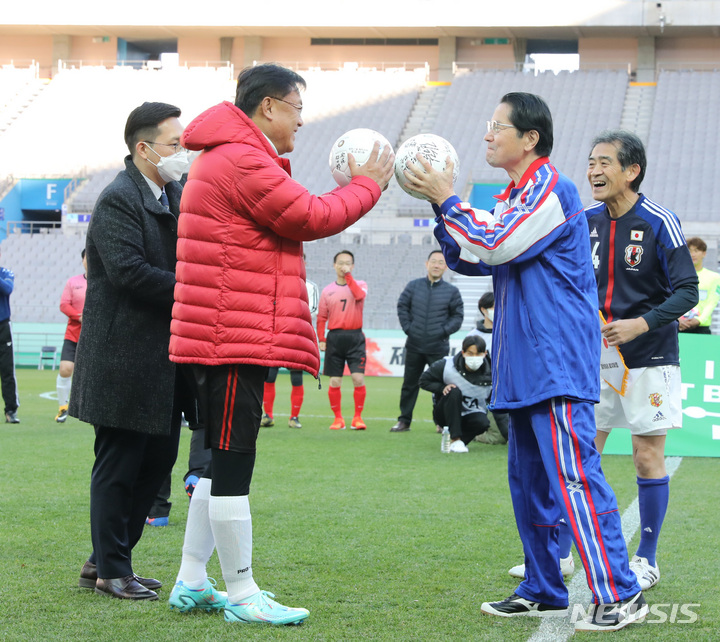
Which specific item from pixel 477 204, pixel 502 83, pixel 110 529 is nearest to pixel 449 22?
pixel 502 83

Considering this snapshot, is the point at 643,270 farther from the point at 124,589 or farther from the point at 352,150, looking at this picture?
the point at 124,589

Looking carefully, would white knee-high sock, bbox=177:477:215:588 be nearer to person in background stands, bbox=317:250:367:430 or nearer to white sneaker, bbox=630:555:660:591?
white sneaker, bbox=630:555:660:591

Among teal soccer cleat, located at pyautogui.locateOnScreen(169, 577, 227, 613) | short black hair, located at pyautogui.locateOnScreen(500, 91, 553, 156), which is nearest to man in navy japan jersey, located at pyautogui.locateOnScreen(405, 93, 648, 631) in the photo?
short black hair, located at pyautogui.locateOnScreen(500, 91, 553, 156)

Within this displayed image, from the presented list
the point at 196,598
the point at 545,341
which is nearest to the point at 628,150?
the point at 545,341

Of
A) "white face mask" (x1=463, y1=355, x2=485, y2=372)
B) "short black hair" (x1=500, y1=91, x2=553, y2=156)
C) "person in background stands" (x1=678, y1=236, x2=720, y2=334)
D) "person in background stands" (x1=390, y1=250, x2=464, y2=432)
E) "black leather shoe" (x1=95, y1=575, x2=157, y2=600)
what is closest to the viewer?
"short black hair" (x1=500, y1=91, x2=553, y2=156)

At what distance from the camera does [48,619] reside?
3.46 metres

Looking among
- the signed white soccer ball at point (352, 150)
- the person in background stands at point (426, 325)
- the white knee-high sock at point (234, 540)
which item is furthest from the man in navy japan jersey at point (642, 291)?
the person in background stands at point (426, 325)

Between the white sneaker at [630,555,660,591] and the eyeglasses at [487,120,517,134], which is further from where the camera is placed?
the white sneaker at [630,555,660,591]

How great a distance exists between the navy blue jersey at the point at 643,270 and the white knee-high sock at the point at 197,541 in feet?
6.67

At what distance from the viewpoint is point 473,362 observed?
9086 millimetres

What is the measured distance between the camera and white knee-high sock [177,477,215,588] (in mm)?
3584

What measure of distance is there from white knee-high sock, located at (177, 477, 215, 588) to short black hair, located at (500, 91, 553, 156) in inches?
70.3

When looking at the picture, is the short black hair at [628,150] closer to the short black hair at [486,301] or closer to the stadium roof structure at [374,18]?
the short black hair at [486,301]

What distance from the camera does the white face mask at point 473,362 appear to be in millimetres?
9086
